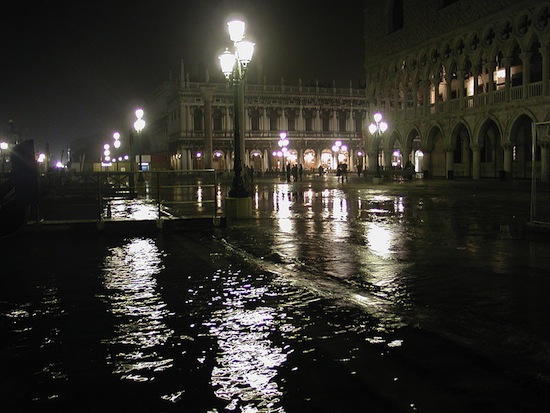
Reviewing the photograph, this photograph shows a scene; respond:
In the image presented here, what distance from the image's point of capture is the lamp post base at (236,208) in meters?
16.0

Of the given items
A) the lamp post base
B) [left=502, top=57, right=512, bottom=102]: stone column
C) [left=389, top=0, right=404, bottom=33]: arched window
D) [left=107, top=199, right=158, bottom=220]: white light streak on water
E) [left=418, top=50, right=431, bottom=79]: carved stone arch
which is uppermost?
[left=389, top=0, right=404, bottom=33]: arched window

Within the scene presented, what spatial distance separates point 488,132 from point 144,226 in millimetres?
38010

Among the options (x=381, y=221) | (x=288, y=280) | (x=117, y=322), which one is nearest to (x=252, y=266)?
(x=288, y=280)

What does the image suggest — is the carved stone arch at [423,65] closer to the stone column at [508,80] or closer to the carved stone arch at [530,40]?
the stone column at [508,80]

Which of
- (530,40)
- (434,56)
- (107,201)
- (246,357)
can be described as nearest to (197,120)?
(434,56)

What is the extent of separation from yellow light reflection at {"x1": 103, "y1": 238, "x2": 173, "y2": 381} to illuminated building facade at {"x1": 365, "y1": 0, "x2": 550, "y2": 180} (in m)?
30.7

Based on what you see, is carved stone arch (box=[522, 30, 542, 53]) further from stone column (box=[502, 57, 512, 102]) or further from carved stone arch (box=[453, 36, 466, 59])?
carved stone arch (box=[453, 36, 466, 59])

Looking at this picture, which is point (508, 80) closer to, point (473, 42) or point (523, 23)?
point (523, 23)

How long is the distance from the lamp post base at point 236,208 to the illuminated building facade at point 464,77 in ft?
76.5

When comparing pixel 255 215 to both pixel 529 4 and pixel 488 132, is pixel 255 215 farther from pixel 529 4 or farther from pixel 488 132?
pixel 488 132

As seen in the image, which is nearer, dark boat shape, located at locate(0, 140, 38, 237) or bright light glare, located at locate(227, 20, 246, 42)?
dark boat shape, located at locate(0, 140, 38, 237)

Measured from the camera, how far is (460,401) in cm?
360

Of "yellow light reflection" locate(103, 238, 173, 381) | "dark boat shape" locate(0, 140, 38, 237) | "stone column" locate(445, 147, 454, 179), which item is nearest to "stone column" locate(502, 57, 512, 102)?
"stone column" locate(445, 147, 454, 179)

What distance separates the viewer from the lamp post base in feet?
52.5
